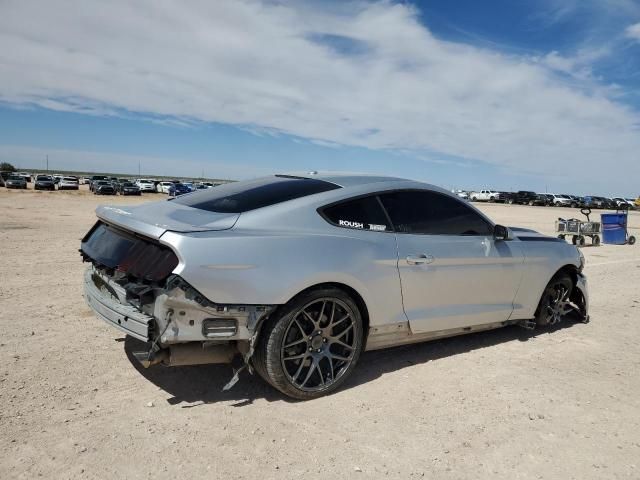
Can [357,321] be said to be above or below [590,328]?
above

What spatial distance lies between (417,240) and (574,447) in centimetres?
177

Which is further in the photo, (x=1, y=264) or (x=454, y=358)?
(x=1, y=264)

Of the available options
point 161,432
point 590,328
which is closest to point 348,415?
point 161,432

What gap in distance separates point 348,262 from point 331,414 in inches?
40.7

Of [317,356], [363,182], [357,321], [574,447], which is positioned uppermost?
[363,182]

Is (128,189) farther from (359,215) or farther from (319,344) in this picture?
(319,344)

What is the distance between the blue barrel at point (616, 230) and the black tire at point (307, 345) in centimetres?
1585

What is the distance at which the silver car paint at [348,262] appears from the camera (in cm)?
313

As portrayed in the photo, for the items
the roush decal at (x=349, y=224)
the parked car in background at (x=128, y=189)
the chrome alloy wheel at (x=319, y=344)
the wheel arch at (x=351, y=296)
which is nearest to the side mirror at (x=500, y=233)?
the roush decal at (x=349, y=224)

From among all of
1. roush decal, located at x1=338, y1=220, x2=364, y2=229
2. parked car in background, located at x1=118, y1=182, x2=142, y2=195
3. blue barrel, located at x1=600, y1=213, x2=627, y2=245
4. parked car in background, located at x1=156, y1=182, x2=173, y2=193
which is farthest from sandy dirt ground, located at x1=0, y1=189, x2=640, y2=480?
parked car in background, located at x1=156, y1=182, x2=173, y2=193

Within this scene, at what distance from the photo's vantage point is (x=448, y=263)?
13.7 ft

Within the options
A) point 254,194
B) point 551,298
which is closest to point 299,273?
point 254,194

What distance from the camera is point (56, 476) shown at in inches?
101

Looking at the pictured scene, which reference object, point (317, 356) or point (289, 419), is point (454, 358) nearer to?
point (317, 356)
